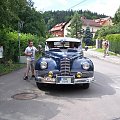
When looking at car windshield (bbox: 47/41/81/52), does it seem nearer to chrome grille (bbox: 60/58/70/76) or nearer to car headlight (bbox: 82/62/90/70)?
chrome grille (bbox: 60/58/70/76)

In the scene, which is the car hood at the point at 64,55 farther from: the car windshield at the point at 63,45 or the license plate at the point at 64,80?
the car windshield at the point at 63,45

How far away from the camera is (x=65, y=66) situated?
10461mm

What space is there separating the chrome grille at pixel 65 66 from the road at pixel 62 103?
67 cm

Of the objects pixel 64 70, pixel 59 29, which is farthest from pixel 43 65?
pixel 59 29

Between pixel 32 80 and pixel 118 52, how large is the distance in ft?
74.1

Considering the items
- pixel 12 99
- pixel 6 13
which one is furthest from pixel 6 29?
pixel 12 99

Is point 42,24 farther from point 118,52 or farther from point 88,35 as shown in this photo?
point 88,35

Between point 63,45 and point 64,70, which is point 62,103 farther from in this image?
point 63,45

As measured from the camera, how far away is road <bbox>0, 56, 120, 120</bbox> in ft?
24.6

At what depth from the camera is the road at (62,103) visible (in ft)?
24.6

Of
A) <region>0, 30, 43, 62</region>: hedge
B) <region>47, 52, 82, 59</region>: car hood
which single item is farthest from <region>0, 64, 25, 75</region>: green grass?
<region>47, 52, 82, 59</region>: car hood

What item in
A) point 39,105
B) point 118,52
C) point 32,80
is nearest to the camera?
point 39,105

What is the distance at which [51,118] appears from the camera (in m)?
7.22

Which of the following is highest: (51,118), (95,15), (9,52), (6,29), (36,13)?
(95,15)
